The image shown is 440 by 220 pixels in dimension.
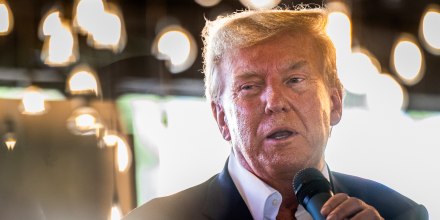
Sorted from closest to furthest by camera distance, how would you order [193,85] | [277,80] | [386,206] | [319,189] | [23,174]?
[319,189] < [277,80] < [386,206] < [23,174] < [193,85]

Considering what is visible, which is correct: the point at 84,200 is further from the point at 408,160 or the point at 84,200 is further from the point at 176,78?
the point at 408,160

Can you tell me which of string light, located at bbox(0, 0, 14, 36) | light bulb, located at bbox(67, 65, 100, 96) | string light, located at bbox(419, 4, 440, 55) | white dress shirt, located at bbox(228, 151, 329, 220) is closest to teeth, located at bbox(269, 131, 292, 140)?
white dress shirt, located at bbox(228, 151, 329, 220)

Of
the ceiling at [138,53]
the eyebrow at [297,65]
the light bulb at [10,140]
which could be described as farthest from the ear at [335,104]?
the light bulb at [10,140]

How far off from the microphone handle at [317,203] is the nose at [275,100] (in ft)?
0.88

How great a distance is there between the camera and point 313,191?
3.17ft

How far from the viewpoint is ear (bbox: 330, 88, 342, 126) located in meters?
1.32

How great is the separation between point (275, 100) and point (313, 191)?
0.27 metres

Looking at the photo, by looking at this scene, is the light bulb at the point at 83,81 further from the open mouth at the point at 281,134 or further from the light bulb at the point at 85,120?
the open mouth at the point at 281,134

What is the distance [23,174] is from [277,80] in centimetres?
65

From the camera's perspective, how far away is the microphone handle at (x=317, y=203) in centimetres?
93

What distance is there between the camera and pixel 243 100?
4.07 feet

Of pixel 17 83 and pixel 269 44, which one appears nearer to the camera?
pixel 269 44

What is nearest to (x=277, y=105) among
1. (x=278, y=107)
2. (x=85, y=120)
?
(x=278, y=107)

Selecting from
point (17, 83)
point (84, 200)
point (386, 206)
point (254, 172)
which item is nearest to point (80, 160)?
point (84, 200)
